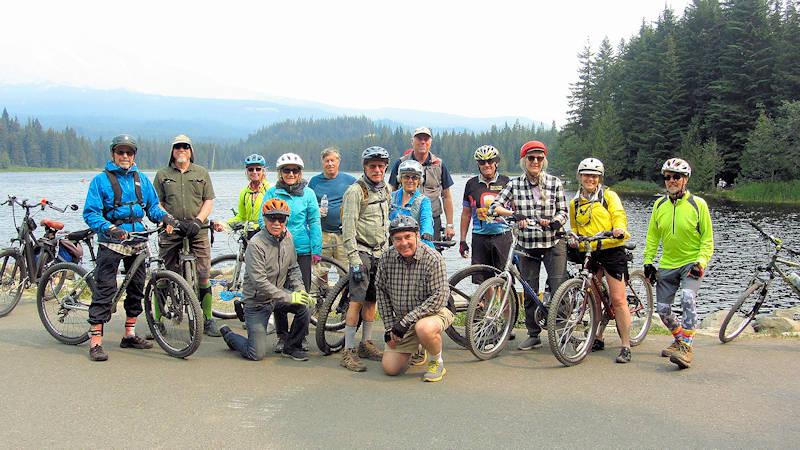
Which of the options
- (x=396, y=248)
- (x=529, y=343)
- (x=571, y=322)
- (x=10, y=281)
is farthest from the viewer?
(x=10, y=281)

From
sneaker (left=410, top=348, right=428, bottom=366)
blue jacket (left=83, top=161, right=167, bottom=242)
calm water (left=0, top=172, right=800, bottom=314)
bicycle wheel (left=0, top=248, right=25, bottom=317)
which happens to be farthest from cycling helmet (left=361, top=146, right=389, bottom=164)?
calm water (left=0, top=172, right=800, bottom=314)

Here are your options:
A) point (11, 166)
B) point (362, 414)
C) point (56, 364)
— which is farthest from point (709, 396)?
point (11, 166)

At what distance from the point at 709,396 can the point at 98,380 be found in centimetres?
581

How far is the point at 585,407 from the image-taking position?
15.6 ft

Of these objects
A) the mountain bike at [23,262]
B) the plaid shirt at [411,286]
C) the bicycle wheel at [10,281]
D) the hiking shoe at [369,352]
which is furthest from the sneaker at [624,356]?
the bicycle wheel at [10,281]

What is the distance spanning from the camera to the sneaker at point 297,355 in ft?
20.2

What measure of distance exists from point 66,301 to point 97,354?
45.0 inches

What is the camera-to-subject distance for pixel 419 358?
607 centimetres

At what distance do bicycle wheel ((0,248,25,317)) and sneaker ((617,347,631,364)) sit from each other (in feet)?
27.3

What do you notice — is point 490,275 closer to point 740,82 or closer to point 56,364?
point 56,364

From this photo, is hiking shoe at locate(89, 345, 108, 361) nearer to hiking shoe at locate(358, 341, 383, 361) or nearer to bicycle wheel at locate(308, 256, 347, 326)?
bicycle wheel at locate(308, 256, 347, 326)

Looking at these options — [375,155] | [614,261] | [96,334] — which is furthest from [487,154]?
[96,334]

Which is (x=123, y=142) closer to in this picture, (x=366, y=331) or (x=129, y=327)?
(x=129, y=327)

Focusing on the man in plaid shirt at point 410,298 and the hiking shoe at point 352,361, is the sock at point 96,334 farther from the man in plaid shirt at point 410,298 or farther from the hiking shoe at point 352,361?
the man in plaid shirt at point 410,298
